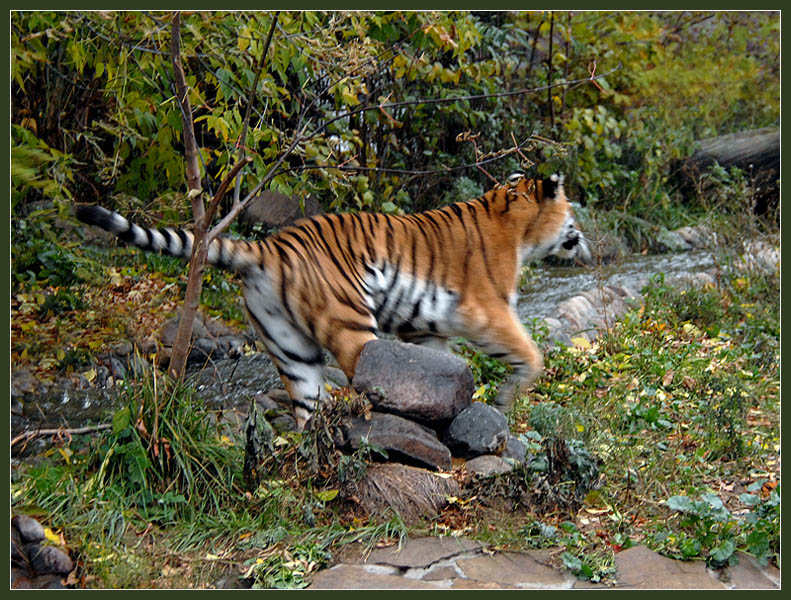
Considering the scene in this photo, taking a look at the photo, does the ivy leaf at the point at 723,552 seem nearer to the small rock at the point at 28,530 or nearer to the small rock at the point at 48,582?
the small rock at the point at 48,582

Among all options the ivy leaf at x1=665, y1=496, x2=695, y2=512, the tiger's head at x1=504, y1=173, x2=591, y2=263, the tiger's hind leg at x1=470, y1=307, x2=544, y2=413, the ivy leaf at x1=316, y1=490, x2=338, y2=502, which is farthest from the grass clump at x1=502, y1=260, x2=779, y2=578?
the tiger's head at x1=504, y1=173, x2=591, y2=263

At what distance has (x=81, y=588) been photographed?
167 inches

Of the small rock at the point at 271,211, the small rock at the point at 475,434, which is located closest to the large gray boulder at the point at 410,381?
the small rock at the point at 475,434

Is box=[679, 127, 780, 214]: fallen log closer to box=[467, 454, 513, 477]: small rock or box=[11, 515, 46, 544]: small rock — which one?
box=[467, 454, 513, 477]: small rock

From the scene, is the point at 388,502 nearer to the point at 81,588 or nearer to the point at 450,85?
the point at 81,588

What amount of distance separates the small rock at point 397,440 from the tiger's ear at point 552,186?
98.1 inches

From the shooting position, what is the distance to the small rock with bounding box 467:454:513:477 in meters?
5.25

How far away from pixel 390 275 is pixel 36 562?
2972mm

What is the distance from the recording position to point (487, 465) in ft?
17.5

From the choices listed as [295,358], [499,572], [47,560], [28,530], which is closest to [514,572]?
[499,572]

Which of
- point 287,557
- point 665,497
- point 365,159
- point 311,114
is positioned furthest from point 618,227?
point 287,557

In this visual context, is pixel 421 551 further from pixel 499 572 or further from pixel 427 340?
pixel 427 340

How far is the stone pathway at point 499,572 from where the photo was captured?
13.8 feet

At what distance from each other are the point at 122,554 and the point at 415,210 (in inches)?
343
